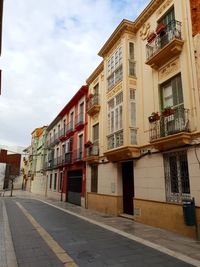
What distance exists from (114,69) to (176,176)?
23.9ft

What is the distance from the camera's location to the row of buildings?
26.8 feet

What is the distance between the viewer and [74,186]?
62.6 ft

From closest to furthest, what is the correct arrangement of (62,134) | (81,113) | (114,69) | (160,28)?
(160,28)
(114,69)
(81,113)
(62,134)

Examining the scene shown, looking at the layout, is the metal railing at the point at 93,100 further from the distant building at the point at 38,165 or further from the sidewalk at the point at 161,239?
the distant building at the point at 38,165

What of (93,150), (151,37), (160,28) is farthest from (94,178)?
(160,28)

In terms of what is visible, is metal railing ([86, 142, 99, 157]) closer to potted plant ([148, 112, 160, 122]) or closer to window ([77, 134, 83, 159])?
window ([77, 134, 83, 159])

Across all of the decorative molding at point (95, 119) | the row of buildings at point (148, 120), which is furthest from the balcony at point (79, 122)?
the decorative molding at point (95, 119)

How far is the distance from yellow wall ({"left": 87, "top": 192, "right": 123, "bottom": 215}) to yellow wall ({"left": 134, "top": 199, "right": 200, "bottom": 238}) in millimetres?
1788

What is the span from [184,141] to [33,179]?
3427 cm

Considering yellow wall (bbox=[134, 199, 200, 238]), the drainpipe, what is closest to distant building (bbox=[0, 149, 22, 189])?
yellow wall (bbox=[134, 199, 200, 238])

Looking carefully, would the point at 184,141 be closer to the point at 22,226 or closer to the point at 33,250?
the point at 33,250

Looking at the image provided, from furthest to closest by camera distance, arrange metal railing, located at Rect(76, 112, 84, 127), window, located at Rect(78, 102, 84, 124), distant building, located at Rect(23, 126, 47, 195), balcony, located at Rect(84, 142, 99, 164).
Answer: distant building, located at Rect(23, 126, 47, 195)
window, located at Rect(78, 102, 84, 124)
metal railing, located at Rect(76, 112, 84, 127)
balcony, located at Rect(84, 142, 99, 164)

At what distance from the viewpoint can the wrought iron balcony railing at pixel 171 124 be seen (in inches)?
321

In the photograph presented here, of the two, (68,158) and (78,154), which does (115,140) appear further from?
(68,158)
